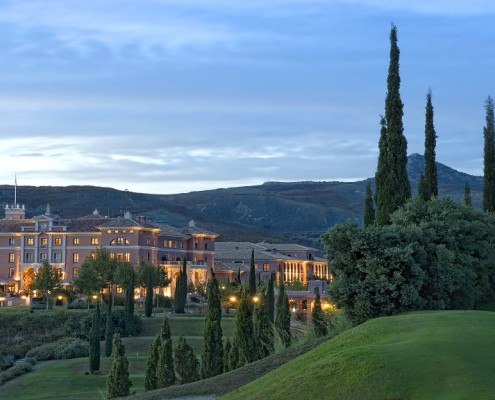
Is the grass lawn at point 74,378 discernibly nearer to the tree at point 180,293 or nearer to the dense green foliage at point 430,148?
the tree at point 180,293

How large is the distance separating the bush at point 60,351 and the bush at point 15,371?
5.47 metres

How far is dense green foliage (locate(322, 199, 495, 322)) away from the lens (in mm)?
39125

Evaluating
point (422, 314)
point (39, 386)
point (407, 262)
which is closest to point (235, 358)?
point (407, 262)

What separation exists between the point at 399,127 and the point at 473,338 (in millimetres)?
25041

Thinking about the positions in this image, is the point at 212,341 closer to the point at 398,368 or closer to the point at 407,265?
the point at 407,265

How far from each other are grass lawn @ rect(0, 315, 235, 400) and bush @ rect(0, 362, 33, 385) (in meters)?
0.64

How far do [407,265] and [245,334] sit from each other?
12789mm

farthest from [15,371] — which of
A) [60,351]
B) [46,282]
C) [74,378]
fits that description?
[46,282]

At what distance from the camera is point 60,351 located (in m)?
86.3

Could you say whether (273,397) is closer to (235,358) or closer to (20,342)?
(235,358)

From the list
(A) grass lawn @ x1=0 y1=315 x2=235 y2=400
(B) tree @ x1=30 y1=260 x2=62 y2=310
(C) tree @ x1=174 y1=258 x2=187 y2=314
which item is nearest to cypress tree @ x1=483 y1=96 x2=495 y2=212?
(A) grass lawn @ x1=0 y1=315 x2=235 y2=400

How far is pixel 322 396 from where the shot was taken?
24.7 m

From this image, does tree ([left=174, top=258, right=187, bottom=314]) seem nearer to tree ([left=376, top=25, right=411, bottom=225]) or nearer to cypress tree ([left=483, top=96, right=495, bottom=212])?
cypress tree ([left=483, top=96, right=495, bottom=212])

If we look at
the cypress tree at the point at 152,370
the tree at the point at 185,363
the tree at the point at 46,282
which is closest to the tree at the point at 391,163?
the tree at the point at 185,363
